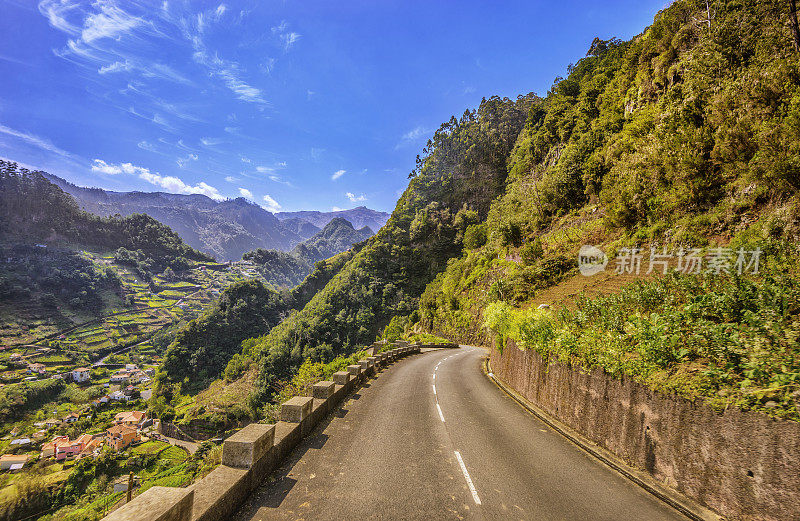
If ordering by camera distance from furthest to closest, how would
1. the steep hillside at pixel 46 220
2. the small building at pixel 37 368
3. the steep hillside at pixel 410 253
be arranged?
the steep hillside at pixel 46 220
the small building at pixel 37 368
the steep hillside at pixel 410 253

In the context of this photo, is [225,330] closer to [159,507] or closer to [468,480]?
[468,480]

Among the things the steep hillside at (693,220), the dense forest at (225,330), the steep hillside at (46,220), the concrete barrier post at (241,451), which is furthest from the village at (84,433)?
the steep hillside at (46,220)

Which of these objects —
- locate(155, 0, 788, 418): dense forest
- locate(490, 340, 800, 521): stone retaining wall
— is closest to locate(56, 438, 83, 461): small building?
locate(155, 0, 788, 418): dense forest

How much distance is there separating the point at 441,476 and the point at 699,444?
3962mm

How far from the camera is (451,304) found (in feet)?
139

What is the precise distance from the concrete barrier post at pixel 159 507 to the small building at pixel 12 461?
74.7 meters

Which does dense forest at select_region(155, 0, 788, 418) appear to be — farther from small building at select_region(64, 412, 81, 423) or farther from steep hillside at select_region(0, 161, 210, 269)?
steep hillside at select_region(0, 161, 210, 269)

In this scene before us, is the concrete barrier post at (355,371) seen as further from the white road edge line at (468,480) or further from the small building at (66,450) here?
the small building at (66,450)

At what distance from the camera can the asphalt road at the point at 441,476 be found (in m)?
4.20

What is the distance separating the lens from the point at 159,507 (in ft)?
8.90

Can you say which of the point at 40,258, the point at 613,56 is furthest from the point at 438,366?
the point at 40,258

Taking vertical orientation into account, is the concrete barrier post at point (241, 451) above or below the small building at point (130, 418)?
above

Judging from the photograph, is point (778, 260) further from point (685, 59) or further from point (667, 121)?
point (685, 59)

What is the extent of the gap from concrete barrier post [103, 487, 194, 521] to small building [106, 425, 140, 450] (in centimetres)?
7275
